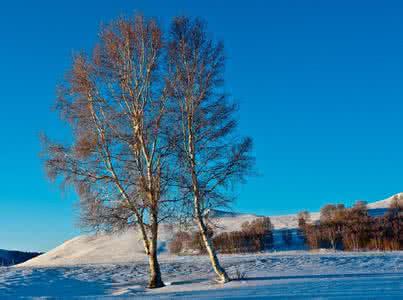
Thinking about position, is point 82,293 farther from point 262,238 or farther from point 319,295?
point 262,238

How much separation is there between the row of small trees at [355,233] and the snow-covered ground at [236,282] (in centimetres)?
4918

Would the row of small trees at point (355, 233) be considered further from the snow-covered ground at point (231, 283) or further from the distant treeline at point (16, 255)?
the distant treeline at point (16, 255)

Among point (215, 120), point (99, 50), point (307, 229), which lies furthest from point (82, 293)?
point (307, 229)

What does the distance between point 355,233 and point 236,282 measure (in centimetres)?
6799

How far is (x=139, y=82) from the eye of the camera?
67.6 feet

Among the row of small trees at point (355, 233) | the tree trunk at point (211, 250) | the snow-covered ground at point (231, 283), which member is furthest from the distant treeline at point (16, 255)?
the tree trunk at point (211, 250)

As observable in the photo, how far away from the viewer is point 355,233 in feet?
265

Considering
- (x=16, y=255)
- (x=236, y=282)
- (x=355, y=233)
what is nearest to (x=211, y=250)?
(x=236, y=282)

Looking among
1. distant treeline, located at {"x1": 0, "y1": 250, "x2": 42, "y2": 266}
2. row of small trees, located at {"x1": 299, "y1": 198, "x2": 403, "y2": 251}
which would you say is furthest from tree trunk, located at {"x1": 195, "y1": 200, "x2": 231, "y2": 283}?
distant treeline, located at {"x1": 0, "y1": 250, "x2": 42, "y2": 266}

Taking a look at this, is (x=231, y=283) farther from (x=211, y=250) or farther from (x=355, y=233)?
(x=355, y=233)

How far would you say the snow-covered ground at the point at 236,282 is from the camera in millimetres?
14230

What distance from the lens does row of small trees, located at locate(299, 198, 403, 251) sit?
7456cm

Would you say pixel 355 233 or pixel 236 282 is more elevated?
pixel 355 233

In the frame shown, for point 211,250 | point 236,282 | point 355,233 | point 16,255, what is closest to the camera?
point 236,282
